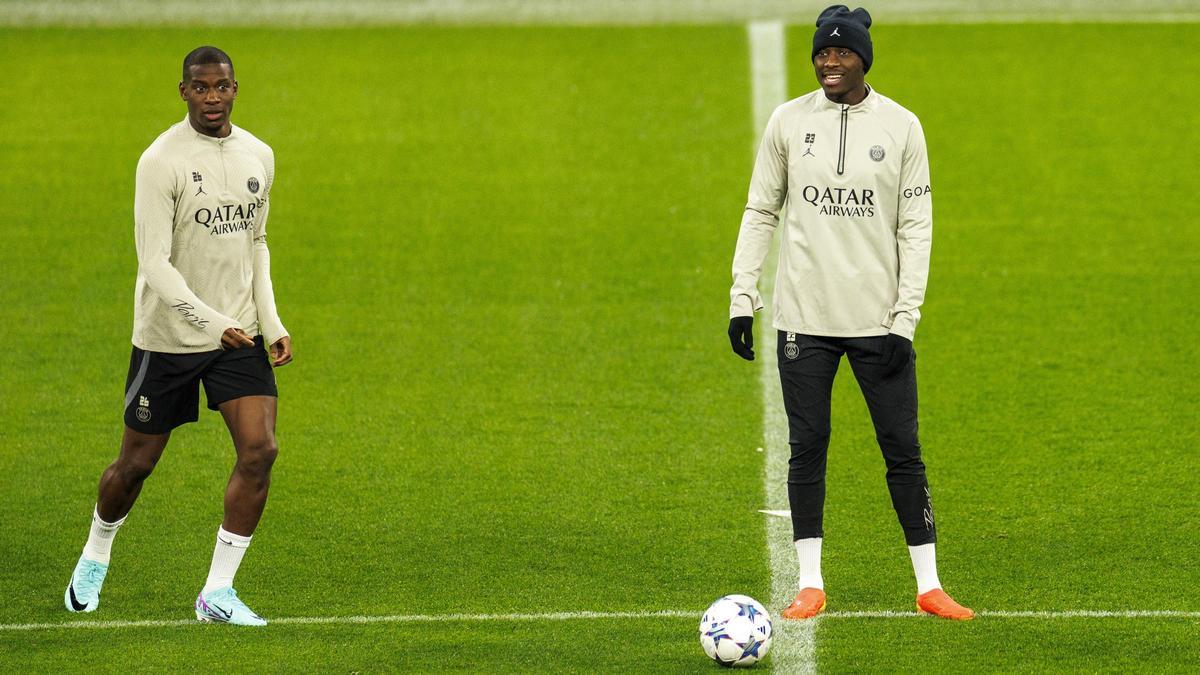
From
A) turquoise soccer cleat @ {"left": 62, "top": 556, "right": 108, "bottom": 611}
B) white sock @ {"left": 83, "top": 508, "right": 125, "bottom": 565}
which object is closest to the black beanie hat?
white sock @ {"left": 83, "top": 508, "right": 125, "bottom": 565}

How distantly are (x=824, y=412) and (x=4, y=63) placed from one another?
1354 centimetres

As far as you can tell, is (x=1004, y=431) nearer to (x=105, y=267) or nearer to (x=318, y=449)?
(x=318, y=449)

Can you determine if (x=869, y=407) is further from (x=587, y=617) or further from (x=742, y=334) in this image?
(x=587, y=617)

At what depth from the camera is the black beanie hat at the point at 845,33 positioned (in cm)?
637

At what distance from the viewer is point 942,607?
6609 mm

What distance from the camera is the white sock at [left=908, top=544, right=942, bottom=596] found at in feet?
21.9

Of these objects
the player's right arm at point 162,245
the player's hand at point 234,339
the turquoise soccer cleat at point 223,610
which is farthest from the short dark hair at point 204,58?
the turquoise soccer cleat at point 223,610

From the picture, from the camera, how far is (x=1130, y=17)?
62.9 ft

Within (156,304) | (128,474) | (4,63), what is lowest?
(128,474)

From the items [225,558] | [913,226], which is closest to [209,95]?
[225,558]

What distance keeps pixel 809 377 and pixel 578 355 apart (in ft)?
14.5

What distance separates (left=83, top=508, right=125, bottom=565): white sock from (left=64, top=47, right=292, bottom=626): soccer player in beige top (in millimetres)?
56

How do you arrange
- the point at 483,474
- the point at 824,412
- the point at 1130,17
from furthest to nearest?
the point at 1130,17
the point at 483,474
the point at 824,412

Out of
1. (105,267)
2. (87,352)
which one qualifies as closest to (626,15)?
(105,267)
